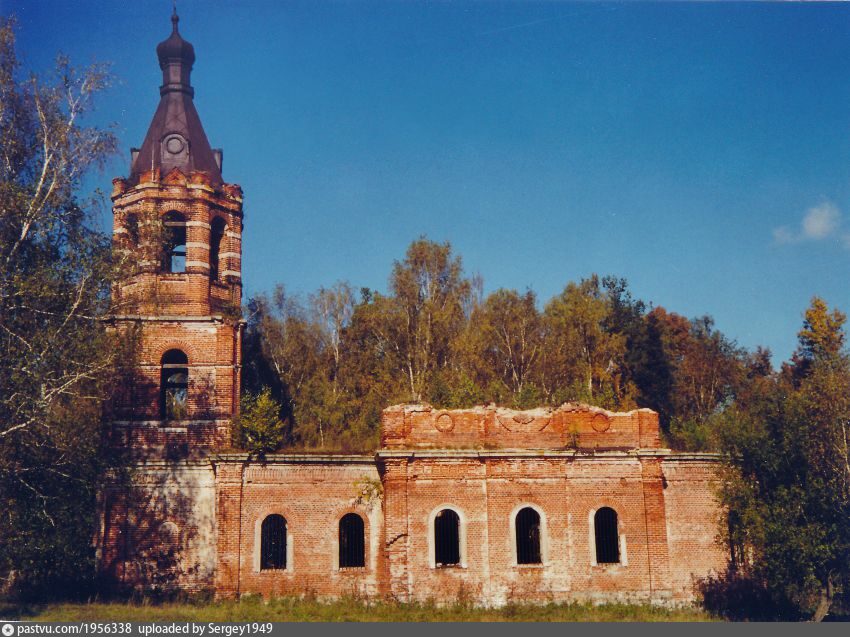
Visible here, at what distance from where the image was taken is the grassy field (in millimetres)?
17547

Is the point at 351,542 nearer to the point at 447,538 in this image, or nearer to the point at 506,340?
the point at 447,538

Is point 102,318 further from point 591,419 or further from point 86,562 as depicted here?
point 591,419

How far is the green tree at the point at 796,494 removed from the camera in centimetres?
1970

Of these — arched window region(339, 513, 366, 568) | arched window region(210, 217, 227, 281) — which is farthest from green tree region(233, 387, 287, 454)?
arched window region(210, 217, 227, 281)

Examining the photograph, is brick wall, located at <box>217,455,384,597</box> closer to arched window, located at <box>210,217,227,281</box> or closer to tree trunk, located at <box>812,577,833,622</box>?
arched window, located at <box>210,217,227,281</box>

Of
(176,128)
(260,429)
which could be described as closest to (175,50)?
(176,128)

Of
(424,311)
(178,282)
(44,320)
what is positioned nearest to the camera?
(44,320)

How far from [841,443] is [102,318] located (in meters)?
16.5

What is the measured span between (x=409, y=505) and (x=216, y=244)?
8931 mm

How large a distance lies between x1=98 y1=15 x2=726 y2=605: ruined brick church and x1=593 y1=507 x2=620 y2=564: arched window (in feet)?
0.11

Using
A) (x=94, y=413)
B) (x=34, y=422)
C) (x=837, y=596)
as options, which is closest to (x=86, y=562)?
(x=94, y=413)

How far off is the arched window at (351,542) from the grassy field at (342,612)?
3.29 ft

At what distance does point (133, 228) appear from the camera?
22.3m

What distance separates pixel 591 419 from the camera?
21.0 meters
